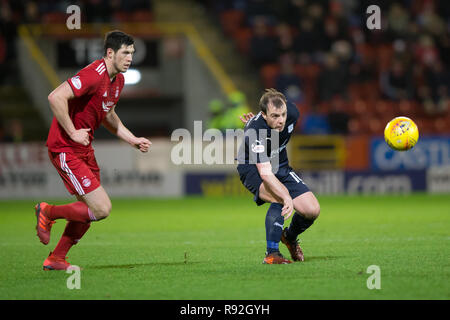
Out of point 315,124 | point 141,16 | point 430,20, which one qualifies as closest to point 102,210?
point 315,124

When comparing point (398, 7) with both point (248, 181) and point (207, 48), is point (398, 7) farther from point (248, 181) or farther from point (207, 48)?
point (248, 181)

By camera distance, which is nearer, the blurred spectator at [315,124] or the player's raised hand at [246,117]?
the player's raised hand at [246,117]

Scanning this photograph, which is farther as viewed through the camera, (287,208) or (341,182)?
(341,182)

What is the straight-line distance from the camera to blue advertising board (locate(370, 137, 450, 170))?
55.6 ft

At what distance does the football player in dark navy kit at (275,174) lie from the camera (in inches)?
265

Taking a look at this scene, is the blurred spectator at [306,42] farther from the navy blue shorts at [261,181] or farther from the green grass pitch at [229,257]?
the navy blue shorts at [261,181]

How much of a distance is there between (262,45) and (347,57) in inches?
83.7

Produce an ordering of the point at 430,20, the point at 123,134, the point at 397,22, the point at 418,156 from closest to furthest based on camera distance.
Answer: the point at 123,134 → the point at 418,156 → the point at 397,22 → the point at 430,20

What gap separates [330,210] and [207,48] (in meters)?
9.11

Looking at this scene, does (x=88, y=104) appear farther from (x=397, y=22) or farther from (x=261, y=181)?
(x=397, y=22)

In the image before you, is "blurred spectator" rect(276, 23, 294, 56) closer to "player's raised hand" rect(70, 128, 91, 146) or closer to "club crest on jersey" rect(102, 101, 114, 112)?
"club crest on jersey" rect(102, 101, 114, 112)

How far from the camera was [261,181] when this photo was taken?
7.18m

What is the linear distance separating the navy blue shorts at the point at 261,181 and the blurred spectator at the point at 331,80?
1171cm

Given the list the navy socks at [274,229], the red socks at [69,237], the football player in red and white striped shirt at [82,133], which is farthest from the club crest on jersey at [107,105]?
the navy socks at [274,229]
